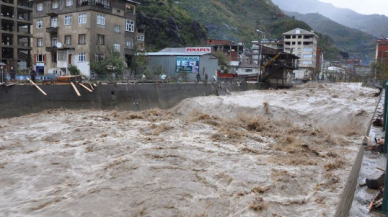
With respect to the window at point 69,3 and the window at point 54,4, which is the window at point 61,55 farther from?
the window at point 54,4

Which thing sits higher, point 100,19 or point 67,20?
point 100,19

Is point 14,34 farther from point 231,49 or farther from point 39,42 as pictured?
point 231,49

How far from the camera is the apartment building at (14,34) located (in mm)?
60941

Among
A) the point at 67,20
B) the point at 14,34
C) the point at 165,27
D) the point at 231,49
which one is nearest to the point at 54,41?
the point at 67,20

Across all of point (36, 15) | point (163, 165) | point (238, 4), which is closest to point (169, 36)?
point (36, 15)

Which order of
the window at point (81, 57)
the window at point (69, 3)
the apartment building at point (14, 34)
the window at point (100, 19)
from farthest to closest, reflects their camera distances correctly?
the apartment building at point (14, 34)
the window at point (69, 3)
the window at point (100, 19)
the window at point (81, 57)

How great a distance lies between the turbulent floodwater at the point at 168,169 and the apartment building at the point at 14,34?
157 feet

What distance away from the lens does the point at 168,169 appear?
35.4 ft

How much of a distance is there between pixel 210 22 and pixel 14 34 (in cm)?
8759

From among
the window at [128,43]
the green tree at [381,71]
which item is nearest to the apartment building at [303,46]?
the green tree at [381,71]

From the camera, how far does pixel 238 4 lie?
191125 millimetres

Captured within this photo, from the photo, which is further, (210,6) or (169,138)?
(210,6)

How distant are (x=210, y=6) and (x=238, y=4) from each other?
139 ft

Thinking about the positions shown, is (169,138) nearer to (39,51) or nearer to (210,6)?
(39,51)
